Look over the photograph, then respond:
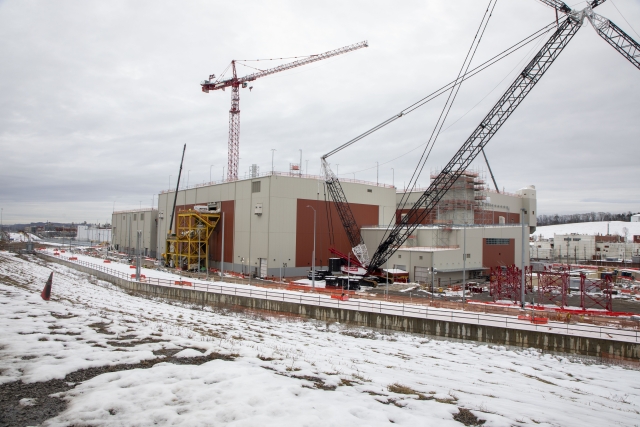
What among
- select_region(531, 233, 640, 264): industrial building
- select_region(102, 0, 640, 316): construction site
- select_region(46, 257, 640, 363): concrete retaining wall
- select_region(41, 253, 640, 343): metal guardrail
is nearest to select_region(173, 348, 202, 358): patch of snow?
select_region(41, 253, 640, 343): metal guardrail

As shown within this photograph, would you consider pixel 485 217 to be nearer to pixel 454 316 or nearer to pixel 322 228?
pixel 322 228

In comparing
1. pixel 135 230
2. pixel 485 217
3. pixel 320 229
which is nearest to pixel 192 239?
pixel 320 229

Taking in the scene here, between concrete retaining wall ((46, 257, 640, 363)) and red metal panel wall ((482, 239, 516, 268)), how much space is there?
34947 mm

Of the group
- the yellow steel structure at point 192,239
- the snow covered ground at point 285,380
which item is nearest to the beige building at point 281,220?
the yellow steel structure at point 192,239

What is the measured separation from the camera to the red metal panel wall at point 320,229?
173 feet

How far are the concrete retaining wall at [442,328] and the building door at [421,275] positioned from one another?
23.9 m

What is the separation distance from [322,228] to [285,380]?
A: 44.9 metres

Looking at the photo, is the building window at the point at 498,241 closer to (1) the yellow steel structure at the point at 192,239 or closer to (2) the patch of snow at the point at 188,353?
(1) the yellow steel structure at the point at 192,239

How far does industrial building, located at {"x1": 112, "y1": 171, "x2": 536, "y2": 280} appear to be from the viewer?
50.6m

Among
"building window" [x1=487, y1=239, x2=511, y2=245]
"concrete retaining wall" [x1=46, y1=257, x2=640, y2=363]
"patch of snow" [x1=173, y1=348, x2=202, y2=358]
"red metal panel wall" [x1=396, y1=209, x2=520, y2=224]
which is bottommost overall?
"concrete retaining wall" [x1=46, y1=257, x2=640, y2=363]

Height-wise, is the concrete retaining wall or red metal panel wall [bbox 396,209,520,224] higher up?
red metal panel wall [bbox 396,209,520,224]

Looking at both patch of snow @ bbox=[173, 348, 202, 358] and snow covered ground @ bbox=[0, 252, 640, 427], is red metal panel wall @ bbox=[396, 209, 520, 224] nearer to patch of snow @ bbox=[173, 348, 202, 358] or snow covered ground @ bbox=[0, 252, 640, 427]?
snow covered ground @ bbox=[0, 252, 640, 427]

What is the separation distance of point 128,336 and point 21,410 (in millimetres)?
6051

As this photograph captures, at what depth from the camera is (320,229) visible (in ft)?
179
